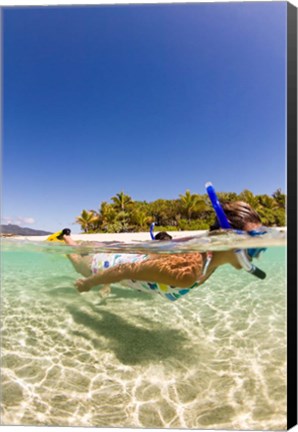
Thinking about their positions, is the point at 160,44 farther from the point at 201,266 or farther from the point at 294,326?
the point at 294,326

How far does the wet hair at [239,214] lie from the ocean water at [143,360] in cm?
54

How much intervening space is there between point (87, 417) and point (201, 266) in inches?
77.8

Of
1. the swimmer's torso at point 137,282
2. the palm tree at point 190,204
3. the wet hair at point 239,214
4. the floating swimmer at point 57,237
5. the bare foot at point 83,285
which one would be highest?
the palm tree at point 190,204

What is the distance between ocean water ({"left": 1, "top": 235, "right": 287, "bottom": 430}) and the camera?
9.37ft

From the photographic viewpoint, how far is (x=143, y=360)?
11.3ft

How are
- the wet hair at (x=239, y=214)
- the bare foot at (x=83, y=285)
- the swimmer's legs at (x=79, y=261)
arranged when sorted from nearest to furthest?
the wet hair at (x=239, y=214), the bare foot at (x=83, y=285), the swimmer's legs at (x=79, y=261)

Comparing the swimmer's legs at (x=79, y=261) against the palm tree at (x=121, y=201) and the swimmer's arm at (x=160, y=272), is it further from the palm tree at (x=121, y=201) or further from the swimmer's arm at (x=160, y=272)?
the palm tree at (x=121, y=201)

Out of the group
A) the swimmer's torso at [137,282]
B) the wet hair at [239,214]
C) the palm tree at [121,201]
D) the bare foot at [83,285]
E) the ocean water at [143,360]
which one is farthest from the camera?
the palm tree at [121,201]

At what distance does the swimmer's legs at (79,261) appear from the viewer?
16.3 feet

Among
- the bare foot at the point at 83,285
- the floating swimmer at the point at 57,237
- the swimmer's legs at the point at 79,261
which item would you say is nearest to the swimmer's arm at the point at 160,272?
the bare foot at the point at 83,285

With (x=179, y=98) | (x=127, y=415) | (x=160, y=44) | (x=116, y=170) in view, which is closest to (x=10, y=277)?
(x=127, y=415)

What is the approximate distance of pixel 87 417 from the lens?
287 centimetres

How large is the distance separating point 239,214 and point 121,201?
85.8 feet

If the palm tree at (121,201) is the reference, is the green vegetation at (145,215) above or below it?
below
